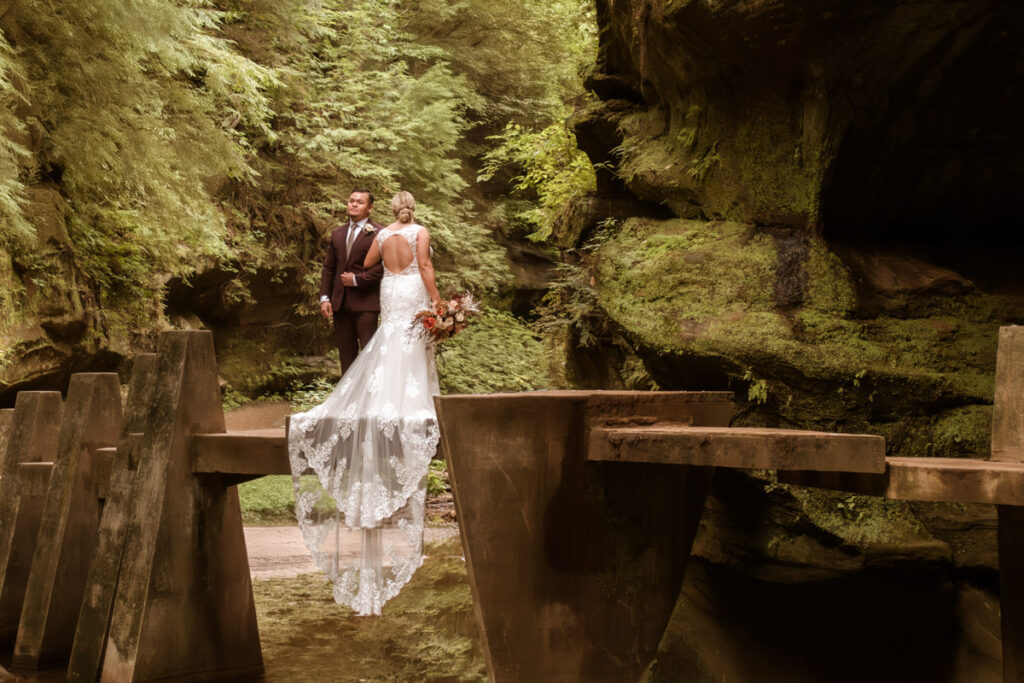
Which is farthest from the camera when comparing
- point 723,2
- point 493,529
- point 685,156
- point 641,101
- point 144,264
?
point 144,264

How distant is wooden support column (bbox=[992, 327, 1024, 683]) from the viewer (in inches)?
210

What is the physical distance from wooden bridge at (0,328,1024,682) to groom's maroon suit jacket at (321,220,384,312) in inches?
66.1

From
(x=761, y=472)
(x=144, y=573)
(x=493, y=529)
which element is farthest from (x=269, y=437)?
(x=761, y=472)

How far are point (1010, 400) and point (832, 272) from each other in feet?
10.1

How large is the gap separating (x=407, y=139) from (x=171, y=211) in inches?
355

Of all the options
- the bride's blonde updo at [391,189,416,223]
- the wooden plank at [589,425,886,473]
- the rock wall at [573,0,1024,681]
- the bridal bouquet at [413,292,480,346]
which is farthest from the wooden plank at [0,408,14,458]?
the wooden plank at [589,425,886,473]

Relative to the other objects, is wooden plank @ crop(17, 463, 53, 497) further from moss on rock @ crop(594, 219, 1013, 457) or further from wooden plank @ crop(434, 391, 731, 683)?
moss on rock @ crop(594, 219, 1013, 457)

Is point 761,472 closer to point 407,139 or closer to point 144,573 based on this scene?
point 144,573

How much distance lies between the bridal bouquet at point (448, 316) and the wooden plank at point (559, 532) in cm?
198

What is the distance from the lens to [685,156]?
966 cm

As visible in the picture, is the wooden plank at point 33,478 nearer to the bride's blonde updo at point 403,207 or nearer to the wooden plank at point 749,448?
the bride's blonde updo at point 403,207

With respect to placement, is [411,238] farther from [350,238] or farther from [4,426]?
[4,426]

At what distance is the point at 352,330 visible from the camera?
9.50 metres

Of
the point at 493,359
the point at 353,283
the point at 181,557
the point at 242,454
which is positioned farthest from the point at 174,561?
the point at 493,359
